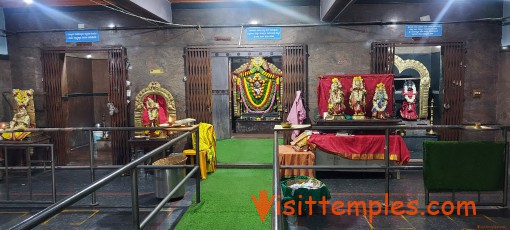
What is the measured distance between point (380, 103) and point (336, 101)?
81cm

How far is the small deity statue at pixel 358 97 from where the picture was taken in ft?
Answer: 20.3

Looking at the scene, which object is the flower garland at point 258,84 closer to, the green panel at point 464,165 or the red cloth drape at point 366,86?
the red cloth drape at point 366,86

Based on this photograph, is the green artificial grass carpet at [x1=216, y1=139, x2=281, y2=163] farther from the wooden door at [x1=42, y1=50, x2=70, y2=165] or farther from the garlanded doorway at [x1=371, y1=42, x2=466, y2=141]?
the wooden door at [x1=42, y1=50, x2=70, y2=165]

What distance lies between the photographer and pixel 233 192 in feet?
17.3

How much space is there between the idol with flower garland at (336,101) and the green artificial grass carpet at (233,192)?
167cm

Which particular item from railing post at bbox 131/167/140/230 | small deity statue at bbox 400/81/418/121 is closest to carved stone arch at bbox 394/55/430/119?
small deity statue at bbox 400/81/418/121

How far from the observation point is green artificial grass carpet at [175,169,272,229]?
13.4ft

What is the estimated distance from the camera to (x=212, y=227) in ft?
13.0

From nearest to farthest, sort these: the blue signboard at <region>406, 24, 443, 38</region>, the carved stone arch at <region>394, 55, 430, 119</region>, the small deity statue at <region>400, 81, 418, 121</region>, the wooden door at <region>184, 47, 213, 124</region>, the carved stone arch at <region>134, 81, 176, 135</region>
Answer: the blue signboard at <region>406, 24, 443, 38</region>, the carved stone arch at <region>134, 81, 176, 135</region>, the wooden door at <region>184, 47, 213, 124</region>, the small deity statue at <region>400, 81, 418, 121</region>, the carved stone arch at <region>394, 55, 430, 119</region>

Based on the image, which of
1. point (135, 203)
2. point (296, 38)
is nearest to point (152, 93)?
point (296, 38)

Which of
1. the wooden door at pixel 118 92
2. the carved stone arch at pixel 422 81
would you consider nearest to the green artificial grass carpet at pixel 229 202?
the wooden door at pixel 118 92

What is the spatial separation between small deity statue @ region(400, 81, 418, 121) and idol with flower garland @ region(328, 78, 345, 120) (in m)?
4.32

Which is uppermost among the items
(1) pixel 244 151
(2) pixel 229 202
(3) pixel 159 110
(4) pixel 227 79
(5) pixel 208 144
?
(4) pixel 227 79

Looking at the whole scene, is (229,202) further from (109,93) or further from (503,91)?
(503,91)
